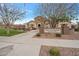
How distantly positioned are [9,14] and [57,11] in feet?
1.82

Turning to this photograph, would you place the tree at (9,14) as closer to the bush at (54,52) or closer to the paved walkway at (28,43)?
the paved walkway at (28,43)

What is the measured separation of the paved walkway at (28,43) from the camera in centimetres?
254

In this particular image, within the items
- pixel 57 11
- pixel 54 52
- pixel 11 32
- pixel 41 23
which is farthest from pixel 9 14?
pixel 54 52

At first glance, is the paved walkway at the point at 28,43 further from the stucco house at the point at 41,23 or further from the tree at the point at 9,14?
the tree at the point at 9,14

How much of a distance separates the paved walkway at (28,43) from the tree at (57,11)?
0.22m

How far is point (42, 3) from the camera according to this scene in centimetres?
256

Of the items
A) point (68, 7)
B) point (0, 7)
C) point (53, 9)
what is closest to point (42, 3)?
point (53, 9)

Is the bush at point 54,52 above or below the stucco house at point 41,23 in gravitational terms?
below

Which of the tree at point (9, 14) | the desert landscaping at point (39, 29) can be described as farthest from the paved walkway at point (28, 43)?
the tree at point (9, 14)

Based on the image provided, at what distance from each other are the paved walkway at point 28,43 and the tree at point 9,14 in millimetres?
173

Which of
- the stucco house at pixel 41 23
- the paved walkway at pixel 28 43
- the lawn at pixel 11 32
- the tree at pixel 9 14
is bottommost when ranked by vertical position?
the paved walkway at pixel 28 43

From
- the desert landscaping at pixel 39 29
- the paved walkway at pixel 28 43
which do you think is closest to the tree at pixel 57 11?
the desert landscaping at pixel 39 29

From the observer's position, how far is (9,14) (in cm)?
259

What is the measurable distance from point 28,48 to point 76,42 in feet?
1.82
